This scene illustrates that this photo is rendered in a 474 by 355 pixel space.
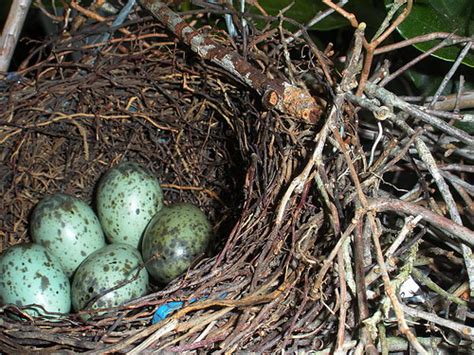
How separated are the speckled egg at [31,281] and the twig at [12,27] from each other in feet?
1.40

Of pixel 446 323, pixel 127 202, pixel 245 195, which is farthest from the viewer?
pixel 127 202

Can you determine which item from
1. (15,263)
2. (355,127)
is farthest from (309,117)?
(15,263)

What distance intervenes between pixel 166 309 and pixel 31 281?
36 centimetres

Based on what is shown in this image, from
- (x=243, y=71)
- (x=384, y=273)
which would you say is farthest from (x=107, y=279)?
(x=384, y=273)

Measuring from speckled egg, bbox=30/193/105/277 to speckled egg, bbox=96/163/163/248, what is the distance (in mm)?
50

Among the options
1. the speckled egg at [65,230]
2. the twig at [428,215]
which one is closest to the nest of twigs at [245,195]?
the twig at [428,215]

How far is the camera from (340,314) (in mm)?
804

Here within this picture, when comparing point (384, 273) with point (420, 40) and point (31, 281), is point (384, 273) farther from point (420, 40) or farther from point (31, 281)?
point (31, 281)

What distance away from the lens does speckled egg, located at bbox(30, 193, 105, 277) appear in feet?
4.37

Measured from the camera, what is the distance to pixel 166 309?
0.96 meters

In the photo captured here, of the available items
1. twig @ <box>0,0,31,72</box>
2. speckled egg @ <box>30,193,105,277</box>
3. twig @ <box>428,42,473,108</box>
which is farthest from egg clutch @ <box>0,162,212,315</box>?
twig @ <box>428,42,473,108</box>

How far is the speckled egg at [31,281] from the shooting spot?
1.17m

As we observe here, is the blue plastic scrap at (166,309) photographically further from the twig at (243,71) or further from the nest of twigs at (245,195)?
the twig at (243,71)

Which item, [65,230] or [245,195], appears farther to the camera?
[65,230]
